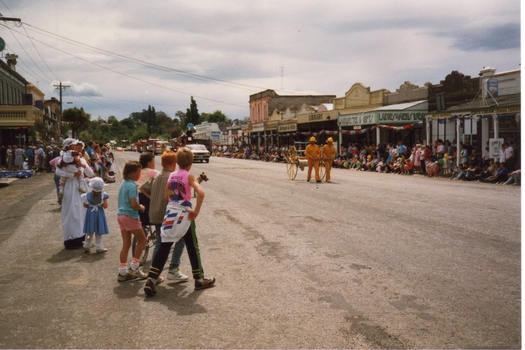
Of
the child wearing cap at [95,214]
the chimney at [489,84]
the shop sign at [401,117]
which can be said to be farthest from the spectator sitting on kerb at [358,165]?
the child wearing cap at [95,214]

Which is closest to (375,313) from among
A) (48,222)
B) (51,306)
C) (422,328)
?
(422,328)

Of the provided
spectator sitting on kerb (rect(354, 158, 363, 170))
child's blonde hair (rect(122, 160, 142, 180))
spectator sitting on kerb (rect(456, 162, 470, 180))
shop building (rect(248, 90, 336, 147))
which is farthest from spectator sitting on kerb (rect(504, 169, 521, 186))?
shop building (rect(248, 90, 336, 147))

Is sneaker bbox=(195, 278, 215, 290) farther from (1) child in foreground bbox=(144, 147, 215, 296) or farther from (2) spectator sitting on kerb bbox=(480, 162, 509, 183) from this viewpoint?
(2) spectator sitting on kerb bbox=(480, 162, 509, 183)

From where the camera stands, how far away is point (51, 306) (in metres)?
5.34

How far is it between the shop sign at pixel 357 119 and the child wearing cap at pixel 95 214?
25.6 m

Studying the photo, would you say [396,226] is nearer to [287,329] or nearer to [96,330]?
[287,329]

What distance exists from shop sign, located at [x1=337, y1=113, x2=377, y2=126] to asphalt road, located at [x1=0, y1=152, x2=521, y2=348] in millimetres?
21657

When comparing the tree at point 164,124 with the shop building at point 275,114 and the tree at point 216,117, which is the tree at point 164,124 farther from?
the shop building at point 275,114

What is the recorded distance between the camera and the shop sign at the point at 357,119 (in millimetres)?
32125

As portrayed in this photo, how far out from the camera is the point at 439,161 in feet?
77.7

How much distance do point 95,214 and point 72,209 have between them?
1.87 feet

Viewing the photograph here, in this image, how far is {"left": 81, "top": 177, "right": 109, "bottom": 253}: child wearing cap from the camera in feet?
25.7

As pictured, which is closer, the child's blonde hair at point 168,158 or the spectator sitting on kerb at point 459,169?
the child's blonde hair at point 168,158

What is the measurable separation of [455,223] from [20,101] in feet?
167
